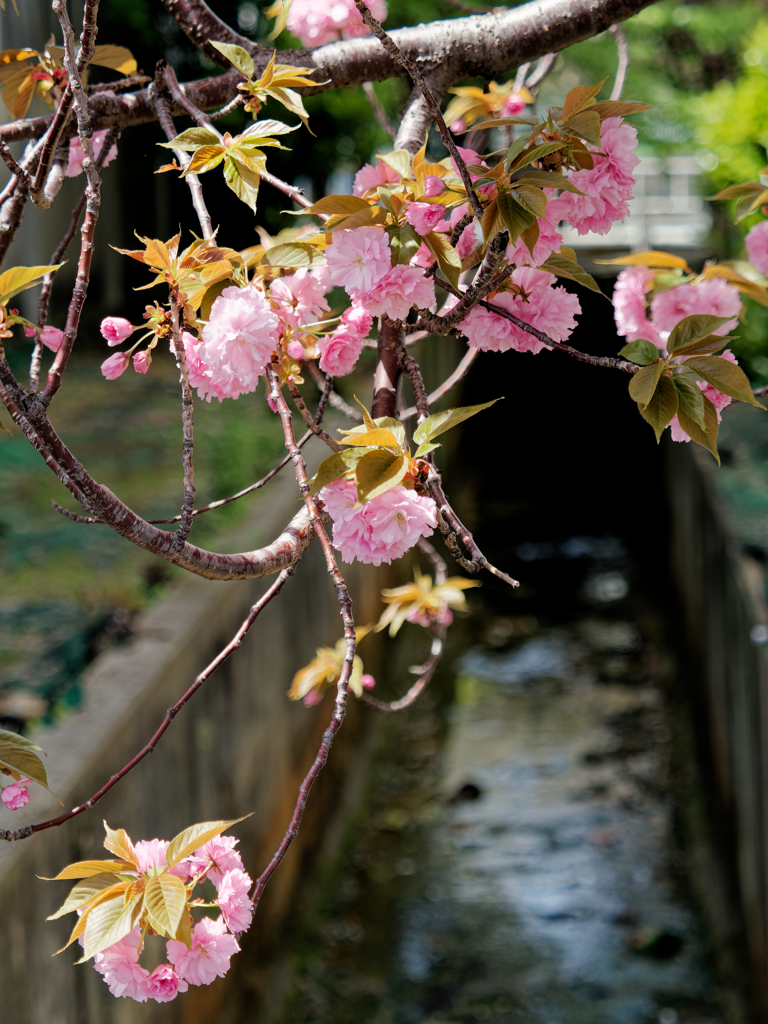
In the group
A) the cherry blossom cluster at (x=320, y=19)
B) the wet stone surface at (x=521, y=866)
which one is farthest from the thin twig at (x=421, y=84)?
the wet stone surface at (x=521, y=866)

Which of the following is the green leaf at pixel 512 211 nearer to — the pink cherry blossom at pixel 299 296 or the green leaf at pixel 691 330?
the green leaf at pixel 691 330

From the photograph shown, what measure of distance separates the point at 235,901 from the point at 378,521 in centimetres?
36

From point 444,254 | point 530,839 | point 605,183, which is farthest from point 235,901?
point 530,839

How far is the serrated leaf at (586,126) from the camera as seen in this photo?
0.77m

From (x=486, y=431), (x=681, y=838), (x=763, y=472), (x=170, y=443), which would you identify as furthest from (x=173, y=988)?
(x=486, y=431)

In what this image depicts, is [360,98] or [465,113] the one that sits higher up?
[360,98]

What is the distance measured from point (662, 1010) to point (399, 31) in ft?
9.25

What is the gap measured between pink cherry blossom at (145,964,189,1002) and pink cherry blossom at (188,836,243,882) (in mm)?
84

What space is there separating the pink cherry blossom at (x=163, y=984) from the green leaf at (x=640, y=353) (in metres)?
0.68

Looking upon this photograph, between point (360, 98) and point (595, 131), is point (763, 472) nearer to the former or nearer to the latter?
point (360, 98)

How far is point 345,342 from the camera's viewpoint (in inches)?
39.9

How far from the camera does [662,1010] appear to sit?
9.39ft

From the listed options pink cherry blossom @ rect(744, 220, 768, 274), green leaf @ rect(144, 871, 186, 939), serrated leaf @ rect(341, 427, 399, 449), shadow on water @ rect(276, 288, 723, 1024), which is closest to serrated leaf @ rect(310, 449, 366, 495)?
serrated leaf @ rect(341, 427, 399, 449)

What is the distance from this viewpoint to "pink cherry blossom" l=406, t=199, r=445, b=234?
846 millimetres
